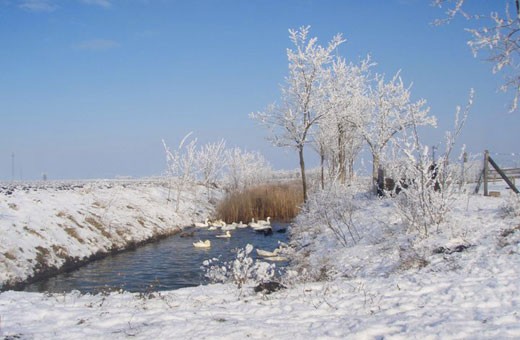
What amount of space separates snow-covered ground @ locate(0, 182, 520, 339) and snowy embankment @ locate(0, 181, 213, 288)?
5.49m

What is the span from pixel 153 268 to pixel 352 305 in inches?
347

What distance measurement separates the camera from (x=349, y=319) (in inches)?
229

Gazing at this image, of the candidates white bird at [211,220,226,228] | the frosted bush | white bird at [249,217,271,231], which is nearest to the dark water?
white bird at [249,217,271,231]

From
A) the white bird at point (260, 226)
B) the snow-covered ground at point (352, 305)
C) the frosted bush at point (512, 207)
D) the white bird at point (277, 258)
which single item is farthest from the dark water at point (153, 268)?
the frosted bush at point (512, 207)

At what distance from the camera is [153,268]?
14039 mm

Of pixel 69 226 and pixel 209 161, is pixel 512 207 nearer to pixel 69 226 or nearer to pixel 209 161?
pixel 69 226

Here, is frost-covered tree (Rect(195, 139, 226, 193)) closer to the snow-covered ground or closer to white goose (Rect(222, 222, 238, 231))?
white goose (Rect(222, 222, 238, 231))

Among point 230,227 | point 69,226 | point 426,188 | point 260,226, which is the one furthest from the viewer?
point 230,227

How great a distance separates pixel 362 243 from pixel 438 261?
3.47 metres

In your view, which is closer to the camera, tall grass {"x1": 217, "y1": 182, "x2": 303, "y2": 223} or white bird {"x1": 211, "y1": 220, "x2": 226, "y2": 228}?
white bird {"x1": 211, "y1": 220, "x2": 226, "y2": 228}

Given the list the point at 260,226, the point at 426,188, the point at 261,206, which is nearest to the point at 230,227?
the point at 260,226

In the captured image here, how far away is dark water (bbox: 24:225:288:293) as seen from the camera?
11.6m

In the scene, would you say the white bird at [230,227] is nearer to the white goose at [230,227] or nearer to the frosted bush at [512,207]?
the white goose at [230,227]

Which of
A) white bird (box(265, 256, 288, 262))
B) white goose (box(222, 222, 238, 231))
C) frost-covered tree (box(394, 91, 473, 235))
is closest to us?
frost-covered tree (box(394, 91, 473, 235))
